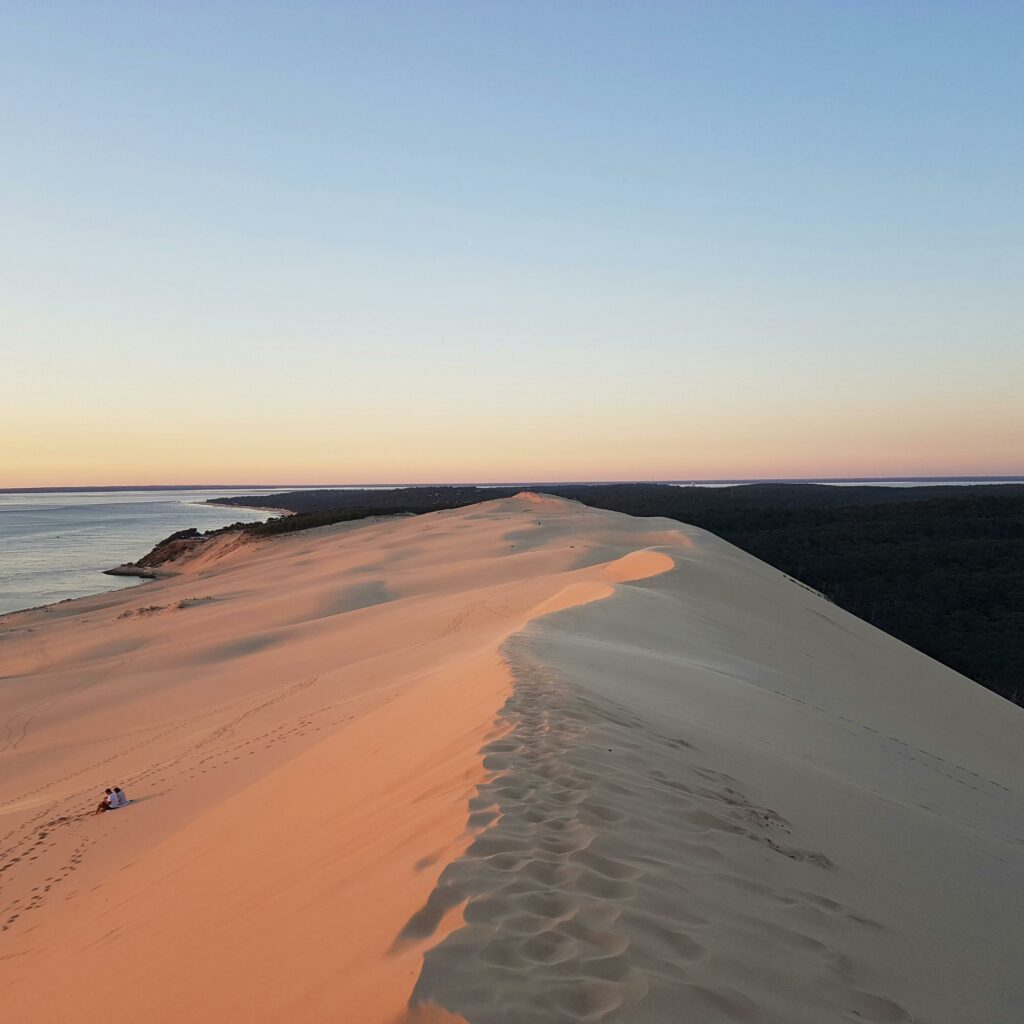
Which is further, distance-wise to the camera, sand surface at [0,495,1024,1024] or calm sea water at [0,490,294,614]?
calm sea water at [0,490,294,614]

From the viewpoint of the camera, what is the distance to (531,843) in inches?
120

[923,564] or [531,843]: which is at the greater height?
[531,843]

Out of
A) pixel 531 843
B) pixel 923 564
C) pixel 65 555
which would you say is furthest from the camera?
pixel 65 555

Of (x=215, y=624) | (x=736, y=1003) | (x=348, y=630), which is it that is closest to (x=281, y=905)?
(x=736, y=1003)

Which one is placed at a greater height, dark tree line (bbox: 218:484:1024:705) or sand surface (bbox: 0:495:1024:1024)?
sand surface (bbox: 0:495:1024:1024)

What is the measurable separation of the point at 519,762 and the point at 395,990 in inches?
76.5

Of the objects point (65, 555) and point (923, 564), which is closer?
point (923, 564)

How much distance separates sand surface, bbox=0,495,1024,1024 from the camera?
2420 millimetres

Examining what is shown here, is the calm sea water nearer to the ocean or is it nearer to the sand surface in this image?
the ocean

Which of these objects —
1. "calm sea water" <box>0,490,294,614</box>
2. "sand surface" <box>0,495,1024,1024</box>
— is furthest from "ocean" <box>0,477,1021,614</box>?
"sand surface" <box>0,495,1024,1024</box>

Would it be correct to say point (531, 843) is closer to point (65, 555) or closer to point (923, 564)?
point (923, 564)

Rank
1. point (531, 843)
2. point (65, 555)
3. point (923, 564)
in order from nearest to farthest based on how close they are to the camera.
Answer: point (531, 843)
point (923, 564)
point (65, 555)

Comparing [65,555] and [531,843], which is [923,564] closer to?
[531,843]

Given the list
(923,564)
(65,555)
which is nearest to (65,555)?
(65,555)
